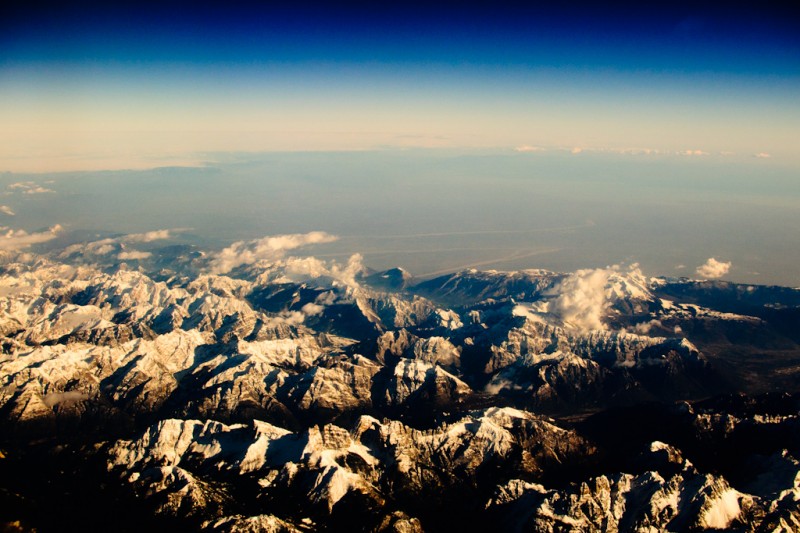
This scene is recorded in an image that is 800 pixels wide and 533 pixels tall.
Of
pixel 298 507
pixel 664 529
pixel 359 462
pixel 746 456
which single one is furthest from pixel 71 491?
pixel 746 456

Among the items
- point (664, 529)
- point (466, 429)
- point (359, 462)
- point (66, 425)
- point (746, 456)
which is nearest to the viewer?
point (664, 529)

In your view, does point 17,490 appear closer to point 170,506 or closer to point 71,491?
point 71,491

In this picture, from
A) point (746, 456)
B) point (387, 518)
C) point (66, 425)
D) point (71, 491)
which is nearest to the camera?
point (387, 518)

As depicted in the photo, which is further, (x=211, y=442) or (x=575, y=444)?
(x=575, y=444)

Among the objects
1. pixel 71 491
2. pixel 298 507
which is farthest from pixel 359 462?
pixel 71 491

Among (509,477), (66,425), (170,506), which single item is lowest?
(66,425)

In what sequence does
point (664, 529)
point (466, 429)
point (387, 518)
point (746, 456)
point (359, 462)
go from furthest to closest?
point (466, 429) < point (746, 456) < point (359, 462) < point (387, 518) < point (664, 529)

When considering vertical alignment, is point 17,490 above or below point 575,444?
above

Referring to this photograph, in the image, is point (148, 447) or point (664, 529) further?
point (148, 447)

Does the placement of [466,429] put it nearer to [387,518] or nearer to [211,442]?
[387,518]
